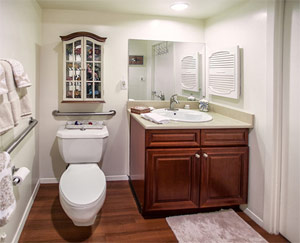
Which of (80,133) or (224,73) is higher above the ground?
(224,73)

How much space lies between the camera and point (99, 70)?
3188 mm

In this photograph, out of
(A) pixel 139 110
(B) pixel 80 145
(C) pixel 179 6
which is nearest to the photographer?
(B) pixel 80 145

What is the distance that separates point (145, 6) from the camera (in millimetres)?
3002

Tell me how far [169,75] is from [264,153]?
1502 mm

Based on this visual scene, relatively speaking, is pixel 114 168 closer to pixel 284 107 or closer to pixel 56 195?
pixel 56 195

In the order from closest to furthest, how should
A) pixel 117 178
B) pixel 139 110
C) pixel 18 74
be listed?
pixel 18 74, pixel 139 110, pixel 117 178

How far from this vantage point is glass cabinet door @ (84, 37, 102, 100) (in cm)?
313

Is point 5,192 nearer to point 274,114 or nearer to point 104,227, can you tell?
point 104,227

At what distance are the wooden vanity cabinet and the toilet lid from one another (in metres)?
0.41

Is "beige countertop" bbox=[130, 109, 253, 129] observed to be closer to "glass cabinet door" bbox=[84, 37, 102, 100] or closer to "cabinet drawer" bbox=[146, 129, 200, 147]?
"cabinet drawer" bbox=[146, 129, 200, 147]

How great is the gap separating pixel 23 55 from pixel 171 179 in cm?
→ 159

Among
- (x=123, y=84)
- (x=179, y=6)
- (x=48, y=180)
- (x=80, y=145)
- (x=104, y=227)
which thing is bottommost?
(x=104, y=227)

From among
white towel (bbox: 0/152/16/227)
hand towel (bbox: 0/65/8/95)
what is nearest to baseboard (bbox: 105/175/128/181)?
white towel (bbox: 0/152/16/227)

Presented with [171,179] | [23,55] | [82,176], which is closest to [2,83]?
[23,55]
